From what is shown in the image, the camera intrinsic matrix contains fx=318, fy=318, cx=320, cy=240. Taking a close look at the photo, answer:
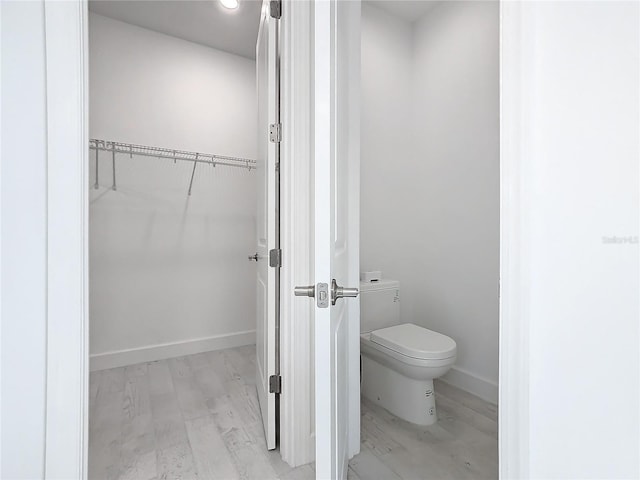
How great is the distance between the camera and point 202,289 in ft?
9.01

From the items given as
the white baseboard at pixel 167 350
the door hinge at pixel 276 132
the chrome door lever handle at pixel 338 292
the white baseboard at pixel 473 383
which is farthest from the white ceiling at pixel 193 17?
the white baseboard at pixel 473 383

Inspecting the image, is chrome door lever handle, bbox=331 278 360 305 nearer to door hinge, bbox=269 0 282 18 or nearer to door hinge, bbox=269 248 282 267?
door hinge, bbox=269 248 282 267

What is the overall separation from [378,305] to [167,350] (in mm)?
1778

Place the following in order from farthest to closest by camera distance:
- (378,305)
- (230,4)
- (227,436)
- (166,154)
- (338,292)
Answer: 1. (166,154)
2. (230,4)
3. (378,305)
4. (227,436)
5. (338,292)

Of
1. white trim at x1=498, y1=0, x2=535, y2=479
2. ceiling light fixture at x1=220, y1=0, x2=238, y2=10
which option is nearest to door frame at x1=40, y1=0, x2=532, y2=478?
white trim at x1=498, y1=0, x2=535, y2=479

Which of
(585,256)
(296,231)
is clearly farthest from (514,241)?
(296,231)

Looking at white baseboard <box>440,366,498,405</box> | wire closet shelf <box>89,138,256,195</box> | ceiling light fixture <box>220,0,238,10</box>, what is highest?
ceiling light fixture <box>220,0,238,10</box>

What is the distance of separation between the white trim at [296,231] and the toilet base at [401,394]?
0.59 metres

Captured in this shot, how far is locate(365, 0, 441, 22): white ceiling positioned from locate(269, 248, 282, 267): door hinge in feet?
6.65

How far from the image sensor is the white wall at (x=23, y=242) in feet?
3.07

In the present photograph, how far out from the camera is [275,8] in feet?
4.86

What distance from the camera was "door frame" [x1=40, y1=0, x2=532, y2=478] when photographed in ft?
2.44

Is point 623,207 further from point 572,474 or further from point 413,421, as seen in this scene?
point 413,421

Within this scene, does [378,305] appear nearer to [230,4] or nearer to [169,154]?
[169,154]
